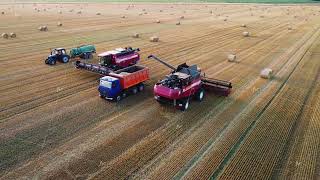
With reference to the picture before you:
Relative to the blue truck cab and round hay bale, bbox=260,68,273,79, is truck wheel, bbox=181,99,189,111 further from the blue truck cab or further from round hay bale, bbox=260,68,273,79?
round hay bale, bbox=260,68,273,79

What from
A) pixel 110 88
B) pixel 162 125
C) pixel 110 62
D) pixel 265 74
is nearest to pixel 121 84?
pixel 110 88

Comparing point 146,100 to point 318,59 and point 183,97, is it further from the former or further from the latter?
point 318,59

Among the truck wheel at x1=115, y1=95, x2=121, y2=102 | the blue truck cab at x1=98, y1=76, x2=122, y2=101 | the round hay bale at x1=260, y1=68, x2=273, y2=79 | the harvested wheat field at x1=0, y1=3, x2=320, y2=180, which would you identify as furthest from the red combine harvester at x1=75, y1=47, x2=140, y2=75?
the round hay bale at x1=260, y1=68, x2=273, y2=79

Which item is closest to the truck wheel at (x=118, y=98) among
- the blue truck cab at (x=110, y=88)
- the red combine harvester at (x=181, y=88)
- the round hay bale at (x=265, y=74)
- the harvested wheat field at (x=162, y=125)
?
the blue truck cab at (x=110, y=88)

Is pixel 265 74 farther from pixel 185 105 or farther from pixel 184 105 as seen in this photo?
pixel 184 105

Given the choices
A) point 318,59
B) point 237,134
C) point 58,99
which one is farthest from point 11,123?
point 318,59

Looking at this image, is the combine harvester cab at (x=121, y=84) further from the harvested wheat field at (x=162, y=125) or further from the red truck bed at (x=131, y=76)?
the harvested wheat field at (x=162, y=125)
